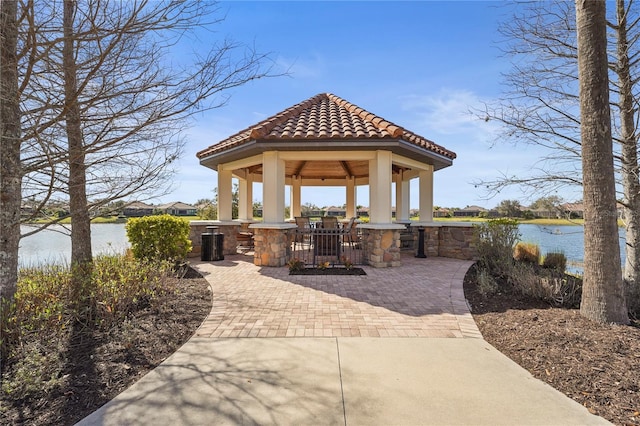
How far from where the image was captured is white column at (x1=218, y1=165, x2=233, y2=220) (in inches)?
401

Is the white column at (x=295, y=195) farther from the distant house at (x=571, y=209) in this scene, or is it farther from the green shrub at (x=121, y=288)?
the distant house at (x=571, y=209)

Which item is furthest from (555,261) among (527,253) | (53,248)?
(53,248)

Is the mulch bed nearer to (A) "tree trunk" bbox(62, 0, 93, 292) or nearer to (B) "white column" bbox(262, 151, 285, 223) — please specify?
(B) "white column" bbox(262, 151, 285, 223)

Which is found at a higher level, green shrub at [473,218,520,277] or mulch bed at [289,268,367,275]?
green shrub at [473,218,520,277]

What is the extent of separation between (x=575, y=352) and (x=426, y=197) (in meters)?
7.69

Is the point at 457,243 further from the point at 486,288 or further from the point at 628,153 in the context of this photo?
the point at 628,153

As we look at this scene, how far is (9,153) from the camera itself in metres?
3.29

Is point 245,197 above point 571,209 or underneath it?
above

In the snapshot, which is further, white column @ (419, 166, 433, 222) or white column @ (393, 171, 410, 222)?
white column @ (393, 171, 410, 222)

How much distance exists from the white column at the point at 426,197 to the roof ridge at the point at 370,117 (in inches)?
119

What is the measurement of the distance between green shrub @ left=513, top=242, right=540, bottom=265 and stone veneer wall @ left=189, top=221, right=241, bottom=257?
29.3 feet

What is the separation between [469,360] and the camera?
3018 millimetres

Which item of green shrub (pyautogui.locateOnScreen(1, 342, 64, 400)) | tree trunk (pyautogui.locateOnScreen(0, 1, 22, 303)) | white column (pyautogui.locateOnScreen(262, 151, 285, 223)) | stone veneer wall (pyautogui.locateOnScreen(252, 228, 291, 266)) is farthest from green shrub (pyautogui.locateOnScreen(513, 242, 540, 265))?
tree trunk (pyautogui.locateOnScreen(0, 1, 22, 303))

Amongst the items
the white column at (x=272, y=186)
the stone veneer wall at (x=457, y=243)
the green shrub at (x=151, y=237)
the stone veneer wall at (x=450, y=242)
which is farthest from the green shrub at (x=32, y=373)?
the stone veneer wall at (x=457, y=243)
